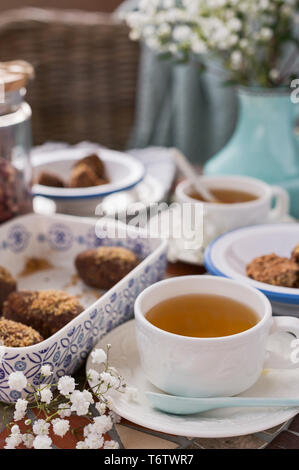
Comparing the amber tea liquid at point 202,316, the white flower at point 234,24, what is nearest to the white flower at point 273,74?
the white flower at point 234,24

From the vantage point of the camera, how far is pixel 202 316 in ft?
2.42

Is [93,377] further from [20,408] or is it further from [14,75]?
[14,75]

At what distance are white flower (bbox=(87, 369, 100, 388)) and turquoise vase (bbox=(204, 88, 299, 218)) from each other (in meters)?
0.67

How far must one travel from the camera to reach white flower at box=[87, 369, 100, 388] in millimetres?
649

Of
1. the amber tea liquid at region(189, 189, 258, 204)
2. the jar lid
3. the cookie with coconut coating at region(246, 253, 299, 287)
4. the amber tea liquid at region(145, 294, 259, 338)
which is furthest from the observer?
the amber tea liquid at region(189, 189, 258, 204)

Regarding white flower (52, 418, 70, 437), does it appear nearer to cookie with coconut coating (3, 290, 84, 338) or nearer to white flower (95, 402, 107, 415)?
white flower (95, 402, 107, 415)

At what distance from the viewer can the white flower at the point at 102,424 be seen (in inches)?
24.4

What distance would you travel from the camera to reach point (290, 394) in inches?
25.8

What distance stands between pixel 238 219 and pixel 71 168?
1.46ft

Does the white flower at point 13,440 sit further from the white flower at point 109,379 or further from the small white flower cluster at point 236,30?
the small white flower cluster at point 236,30

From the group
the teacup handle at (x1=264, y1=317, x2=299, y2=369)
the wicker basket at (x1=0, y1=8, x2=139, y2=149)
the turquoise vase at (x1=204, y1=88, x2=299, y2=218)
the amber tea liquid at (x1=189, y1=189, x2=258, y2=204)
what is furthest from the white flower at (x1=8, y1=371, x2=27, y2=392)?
the wicker basket at (x1=0, y1=8, x2=139, y2=149)

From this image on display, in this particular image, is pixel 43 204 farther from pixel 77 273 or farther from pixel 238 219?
pixel 238 219
